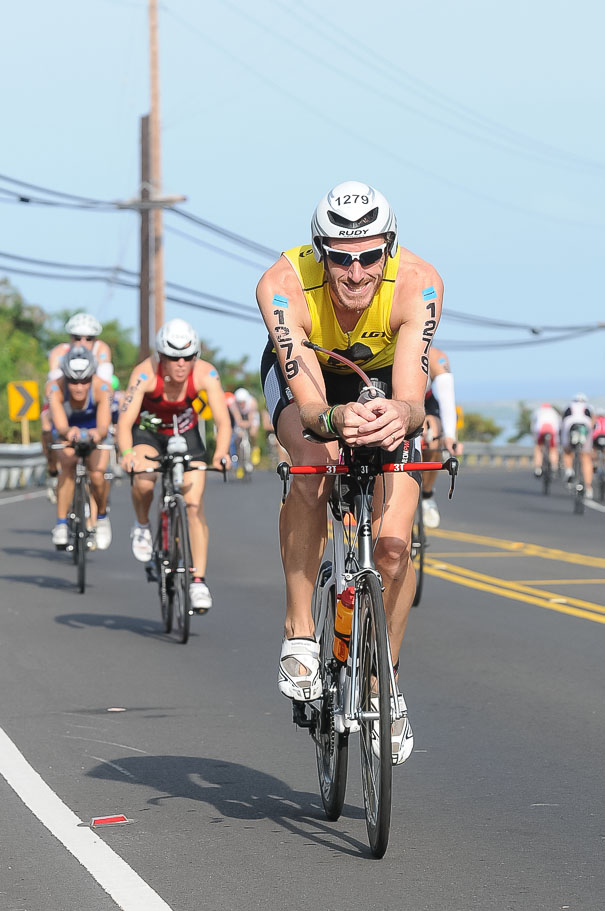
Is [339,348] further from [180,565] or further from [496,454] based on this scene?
[496,454]

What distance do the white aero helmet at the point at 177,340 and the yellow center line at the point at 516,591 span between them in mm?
3673

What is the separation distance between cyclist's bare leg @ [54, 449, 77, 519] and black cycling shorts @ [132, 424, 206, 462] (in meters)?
2.71

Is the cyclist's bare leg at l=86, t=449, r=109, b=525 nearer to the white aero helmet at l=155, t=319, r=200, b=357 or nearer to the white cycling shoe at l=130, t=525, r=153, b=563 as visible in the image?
the white cycling shoe at l=130, t=525, r=153, b=563

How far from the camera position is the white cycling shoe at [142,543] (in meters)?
11.4

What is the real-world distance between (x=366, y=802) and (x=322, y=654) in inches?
32.6

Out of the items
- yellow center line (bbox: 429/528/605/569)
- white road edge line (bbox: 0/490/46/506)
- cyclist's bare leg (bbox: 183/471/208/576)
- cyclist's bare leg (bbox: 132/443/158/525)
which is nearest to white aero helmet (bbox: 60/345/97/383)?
cyclist's bare leg (bbox: 132/443/158/525)

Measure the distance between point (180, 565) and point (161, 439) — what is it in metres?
1.22

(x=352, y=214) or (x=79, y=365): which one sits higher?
(x=352, y=214)

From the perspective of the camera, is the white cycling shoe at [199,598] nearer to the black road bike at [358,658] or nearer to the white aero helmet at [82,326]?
the black road bike at [358,658]

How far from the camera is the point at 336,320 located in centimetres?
584

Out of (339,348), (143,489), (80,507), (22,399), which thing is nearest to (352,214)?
(339,348)

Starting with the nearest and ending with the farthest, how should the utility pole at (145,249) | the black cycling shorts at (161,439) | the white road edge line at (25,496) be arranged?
the black cycling shorts at (161,439) < the white road edge line at (25,496) < the utility pole at (145,249)

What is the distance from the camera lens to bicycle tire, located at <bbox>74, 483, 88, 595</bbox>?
42.8 ft

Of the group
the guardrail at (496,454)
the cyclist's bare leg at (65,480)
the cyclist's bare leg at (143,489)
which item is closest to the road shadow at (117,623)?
the cyclist's bare leg at (143,489)
